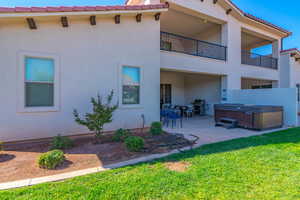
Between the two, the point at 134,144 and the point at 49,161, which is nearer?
the point at 49,161

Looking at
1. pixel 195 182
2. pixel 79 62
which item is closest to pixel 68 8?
pixel 79 62

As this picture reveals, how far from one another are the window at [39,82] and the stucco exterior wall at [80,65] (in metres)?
0.26

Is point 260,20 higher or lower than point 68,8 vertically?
higher

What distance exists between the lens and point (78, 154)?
12.6 ft

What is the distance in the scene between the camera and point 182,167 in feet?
10.2

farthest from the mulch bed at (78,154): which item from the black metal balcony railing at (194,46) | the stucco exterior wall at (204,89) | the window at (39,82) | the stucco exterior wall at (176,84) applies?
the stucco exterior wall at (176,84)

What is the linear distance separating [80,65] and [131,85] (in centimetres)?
198

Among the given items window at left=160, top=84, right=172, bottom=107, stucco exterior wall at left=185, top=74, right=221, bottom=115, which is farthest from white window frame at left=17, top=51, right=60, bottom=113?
stucco exterior wall at left=185, top=74, right=221, bottom=115

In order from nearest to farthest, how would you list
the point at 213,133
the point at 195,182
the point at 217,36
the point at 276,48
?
the point at 195,182
the point at 213,133
the point at 217,36
the point at 276,48

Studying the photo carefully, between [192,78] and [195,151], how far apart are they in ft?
31.2

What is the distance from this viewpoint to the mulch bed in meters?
2.96

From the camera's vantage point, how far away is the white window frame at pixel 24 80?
4406 millimetres

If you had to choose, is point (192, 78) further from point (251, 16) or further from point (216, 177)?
point (216, 177)

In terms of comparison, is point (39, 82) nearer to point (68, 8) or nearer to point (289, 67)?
point (68, 8)
